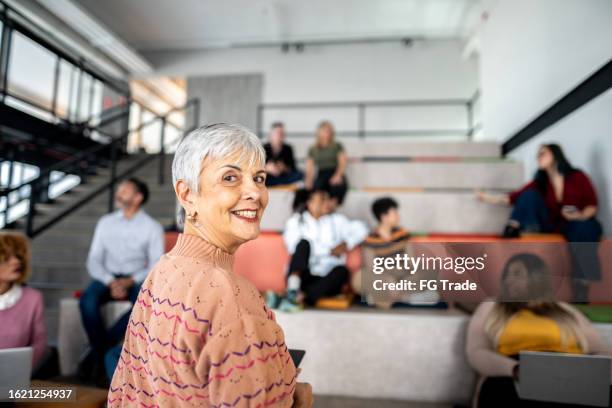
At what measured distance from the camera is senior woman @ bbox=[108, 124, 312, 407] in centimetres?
45

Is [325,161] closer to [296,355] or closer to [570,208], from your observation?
[570,208]

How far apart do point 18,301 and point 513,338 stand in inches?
72.6

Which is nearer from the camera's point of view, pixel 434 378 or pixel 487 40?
pixel 434 378

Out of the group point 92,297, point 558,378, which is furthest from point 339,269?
point 558,378

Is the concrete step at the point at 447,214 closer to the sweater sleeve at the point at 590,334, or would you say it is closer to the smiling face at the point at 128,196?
the smiling face at the point at 128,196

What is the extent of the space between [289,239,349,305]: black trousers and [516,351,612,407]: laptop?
1353mm

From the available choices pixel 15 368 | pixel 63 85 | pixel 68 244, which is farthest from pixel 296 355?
pixel 63 85

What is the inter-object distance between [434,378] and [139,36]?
24.8 feet

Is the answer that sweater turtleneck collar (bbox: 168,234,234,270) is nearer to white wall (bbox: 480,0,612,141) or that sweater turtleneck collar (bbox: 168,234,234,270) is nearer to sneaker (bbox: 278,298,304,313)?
sneaker (bbox: 278,298,304,313)

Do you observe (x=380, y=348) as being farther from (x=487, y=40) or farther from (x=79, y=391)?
(x=487, y=40)

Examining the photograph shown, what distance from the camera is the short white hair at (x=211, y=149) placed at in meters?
0.52

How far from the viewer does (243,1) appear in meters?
5.84

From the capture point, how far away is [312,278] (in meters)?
2.23

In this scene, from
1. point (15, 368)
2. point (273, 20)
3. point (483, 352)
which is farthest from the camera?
point (273, 20)
